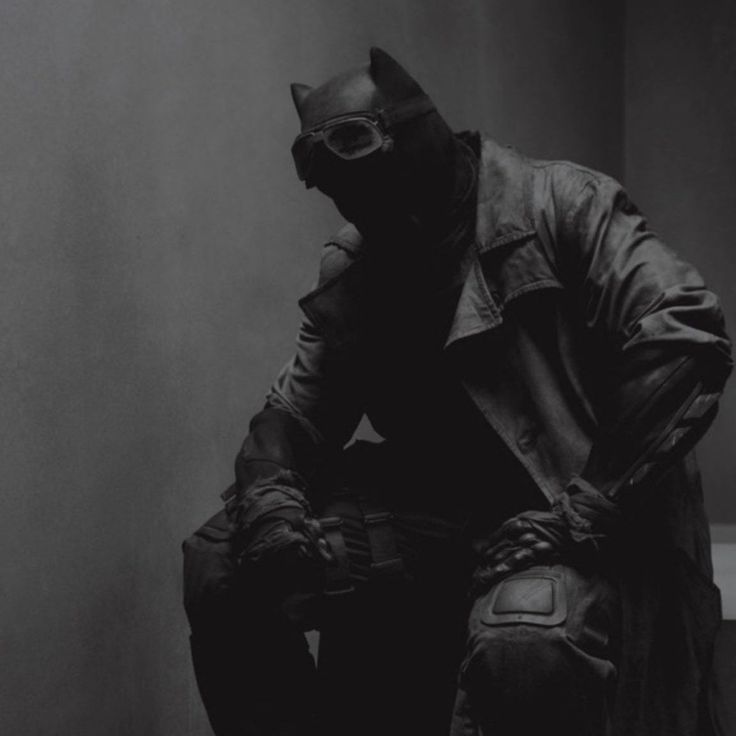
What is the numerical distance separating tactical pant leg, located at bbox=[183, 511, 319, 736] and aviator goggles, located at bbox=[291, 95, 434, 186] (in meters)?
0.65

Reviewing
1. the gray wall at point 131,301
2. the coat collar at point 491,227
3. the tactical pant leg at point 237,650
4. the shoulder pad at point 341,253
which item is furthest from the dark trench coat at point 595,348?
the gray wall at point 131,301

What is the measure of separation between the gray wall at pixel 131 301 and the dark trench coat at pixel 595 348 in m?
0.79

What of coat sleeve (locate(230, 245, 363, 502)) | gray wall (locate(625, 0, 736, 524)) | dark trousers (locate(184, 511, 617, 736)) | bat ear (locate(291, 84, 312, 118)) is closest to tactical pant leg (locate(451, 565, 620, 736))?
dark trousers (locate(184, 511, 617, 736))

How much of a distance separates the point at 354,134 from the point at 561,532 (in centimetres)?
69

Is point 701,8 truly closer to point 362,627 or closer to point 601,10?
point 601,10

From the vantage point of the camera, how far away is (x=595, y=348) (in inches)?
87.4

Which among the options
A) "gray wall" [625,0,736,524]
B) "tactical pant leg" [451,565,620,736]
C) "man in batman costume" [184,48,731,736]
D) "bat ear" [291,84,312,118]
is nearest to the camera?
"tactical pant leg" [451,565,620,736]

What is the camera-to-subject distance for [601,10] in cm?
480

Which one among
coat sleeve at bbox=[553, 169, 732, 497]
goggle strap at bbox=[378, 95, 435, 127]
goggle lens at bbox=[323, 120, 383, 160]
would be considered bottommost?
coat sleeve at bbox=[553, 169, 732, 497]

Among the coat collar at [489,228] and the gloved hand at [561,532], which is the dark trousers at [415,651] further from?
the coat collar at [489,228]

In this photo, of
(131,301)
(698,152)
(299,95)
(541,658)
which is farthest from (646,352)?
(698,152)

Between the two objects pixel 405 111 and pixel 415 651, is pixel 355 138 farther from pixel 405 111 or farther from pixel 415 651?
pixel 415 651

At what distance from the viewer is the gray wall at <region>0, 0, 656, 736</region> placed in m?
2.49

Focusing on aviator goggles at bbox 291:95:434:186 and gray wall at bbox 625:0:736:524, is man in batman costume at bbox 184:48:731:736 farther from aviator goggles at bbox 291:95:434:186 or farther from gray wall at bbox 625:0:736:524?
gray wall at bbox 625:0:736:524
